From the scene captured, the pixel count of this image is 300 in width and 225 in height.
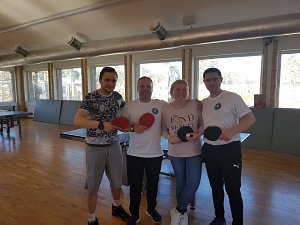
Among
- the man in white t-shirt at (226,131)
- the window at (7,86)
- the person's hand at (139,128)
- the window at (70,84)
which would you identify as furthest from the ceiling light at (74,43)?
the window at (7,86)

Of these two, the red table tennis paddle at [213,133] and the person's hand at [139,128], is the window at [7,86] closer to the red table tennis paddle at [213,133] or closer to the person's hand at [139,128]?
the person's hand at [139,128]

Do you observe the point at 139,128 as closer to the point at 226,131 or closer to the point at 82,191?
the point at 226,131

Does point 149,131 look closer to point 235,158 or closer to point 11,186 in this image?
point 235,158

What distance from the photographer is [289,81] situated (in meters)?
5.23

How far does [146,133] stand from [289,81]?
4.49 metres

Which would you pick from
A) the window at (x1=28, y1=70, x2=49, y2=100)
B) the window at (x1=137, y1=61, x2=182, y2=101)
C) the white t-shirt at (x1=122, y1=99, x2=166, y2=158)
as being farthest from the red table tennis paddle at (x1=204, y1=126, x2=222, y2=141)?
the window at (x1=28, y1=70, x2=49, y2=100)

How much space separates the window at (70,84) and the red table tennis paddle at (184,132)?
7.61 meters

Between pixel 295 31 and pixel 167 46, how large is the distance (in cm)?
216

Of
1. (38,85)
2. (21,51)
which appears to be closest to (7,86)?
(38,85)

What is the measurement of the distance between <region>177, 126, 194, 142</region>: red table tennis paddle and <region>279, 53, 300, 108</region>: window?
14.1 feet

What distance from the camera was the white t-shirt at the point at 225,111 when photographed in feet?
6.13

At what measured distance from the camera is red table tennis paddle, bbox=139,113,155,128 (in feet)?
6.50

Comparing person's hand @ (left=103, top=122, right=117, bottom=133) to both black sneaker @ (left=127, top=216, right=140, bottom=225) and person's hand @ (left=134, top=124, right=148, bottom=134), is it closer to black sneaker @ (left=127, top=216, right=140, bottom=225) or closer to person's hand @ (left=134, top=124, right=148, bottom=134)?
person's hand @ (left=134, top=124, right=148, bottom=134)

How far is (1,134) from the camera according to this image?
677cm
